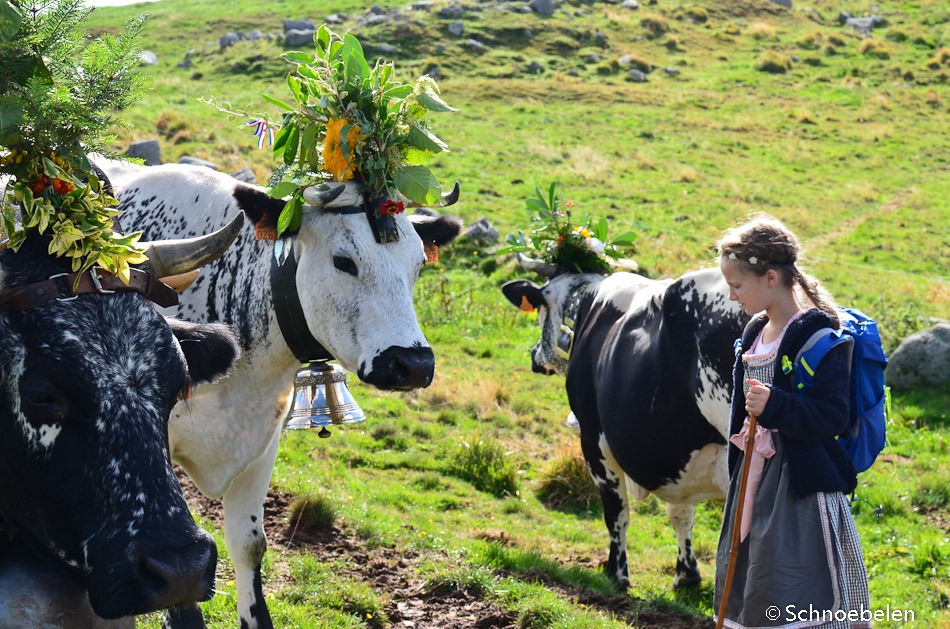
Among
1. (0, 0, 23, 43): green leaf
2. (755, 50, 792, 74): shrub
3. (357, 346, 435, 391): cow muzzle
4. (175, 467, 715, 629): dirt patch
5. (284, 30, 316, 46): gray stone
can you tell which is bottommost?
(284, 30, 316, 46): gray stone

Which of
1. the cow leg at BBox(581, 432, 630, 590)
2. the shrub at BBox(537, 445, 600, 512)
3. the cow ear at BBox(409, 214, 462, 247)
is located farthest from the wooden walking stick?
the shrub at BBox(537, 445, 600, 512)

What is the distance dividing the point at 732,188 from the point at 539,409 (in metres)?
13.7

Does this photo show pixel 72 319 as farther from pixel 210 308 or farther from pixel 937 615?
pixel 937 615

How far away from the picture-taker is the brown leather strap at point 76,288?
2682 mm

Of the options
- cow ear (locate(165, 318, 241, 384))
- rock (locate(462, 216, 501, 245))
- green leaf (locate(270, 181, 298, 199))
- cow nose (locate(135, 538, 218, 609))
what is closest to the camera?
cow nose (locate(135, 538, 218, 609))

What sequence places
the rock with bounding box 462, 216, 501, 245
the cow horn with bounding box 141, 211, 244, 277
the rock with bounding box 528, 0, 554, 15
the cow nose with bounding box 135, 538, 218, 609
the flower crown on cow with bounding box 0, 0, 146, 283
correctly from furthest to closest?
the rock with bounding box 528, 0, 554, 15 < the rock with bounding box 462, 216, 501, 245 < the cow horn with bounding box 141, 211, 244, 277 < the flower crown on cow with bounding box 0, 0, 146, 283 < the cow nose with bounding box 135, 538, 218, 609

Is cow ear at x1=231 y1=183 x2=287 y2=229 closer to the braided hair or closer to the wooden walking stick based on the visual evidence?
the braided hair

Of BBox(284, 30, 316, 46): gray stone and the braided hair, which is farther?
BBox(284, 30, 316, 46): gray stone

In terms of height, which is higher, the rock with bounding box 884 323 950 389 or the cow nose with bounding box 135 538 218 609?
the cow nose with bounding box 135 538 218 609

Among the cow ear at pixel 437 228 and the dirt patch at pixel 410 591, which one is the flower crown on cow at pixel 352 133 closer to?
the cow ear at pixel 437 228

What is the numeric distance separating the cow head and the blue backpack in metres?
1.56

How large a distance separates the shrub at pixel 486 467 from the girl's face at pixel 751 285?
4.83 m

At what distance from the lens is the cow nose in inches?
92.9

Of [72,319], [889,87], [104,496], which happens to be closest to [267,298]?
[72,319]
